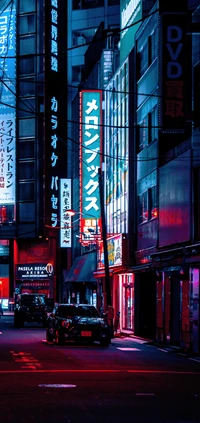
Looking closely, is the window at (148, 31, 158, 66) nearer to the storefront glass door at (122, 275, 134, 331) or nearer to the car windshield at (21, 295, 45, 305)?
the storefront glass door at (122, 275, 134, 331)

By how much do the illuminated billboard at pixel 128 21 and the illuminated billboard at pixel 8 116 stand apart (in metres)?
A: 31.9

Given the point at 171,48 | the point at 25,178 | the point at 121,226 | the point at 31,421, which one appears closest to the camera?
the point at 31,421

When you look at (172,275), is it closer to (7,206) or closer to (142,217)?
(142,217)

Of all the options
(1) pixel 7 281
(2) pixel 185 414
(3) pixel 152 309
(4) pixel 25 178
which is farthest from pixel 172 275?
(1) pixel 7 281

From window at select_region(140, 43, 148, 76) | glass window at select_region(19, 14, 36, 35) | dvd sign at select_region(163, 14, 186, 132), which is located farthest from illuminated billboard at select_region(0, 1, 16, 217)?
dvd sign at select_region(163, 14, 186, 132)

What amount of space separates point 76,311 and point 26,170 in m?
47.6

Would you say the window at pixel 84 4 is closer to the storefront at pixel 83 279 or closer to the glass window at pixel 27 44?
the glass window at pixel 27 44

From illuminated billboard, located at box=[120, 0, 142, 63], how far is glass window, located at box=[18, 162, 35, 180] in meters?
33.7

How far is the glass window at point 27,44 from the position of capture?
259 feet

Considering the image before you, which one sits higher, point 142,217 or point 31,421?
point 142,217

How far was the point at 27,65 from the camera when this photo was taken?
79000 mm

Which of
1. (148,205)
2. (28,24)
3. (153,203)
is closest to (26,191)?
(28,24)

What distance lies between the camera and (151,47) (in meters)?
37.8

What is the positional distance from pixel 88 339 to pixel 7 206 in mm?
50071
